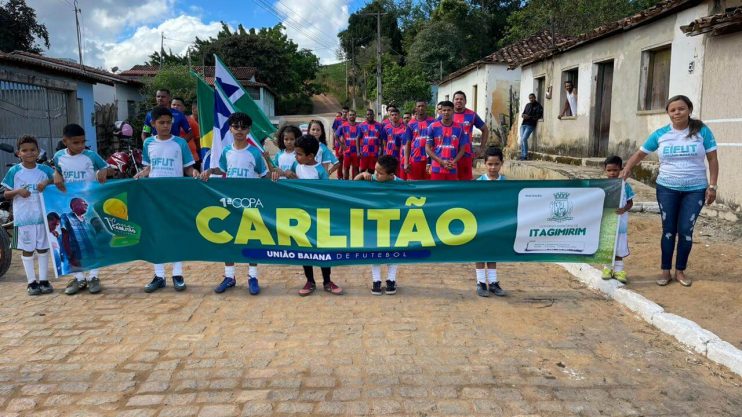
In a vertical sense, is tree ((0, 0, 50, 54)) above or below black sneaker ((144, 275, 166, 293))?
above

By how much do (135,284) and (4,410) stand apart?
8.83ft

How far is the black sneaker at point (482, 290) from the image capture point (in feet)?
17.5

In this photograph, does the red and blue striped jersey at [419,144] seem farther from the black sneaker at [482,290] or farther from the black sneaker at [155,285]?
the black sneaker at [155,285]

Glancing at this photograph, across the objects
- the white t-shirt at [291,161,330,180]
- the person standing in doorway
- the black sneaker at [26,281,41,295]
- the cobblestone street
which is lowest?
the cobblestone street

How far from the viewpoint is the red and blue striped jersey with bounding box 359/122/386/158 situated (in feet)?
36.3

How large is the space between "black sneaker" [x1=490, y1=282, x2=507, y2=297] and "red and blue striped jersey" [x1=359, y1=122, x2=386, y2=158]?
20.1ft

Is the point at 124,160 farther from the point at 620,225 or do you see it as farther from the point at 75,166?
the point at 620,225

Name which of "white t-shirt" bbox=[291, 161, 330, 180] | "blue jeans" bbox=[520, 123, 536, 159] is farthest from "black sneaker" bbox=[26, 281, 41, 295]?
"blue jeans" bbox=[520, 123, 536, 159]

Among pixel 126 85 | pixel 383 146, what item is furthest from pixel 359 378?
pixel 126 85

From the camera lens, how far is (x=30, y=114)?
40.6ft

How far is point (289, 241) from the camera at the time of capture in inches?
211

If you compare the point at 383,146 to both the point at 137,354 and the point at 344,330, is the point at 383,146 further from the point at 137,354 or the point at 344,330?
the point at 137,354

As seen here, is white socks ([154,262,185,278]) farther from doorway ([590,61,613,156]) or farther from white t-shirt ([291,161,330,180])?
doorway ([590,61,613,156])

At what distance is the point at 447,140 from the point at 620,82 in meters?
7.54
